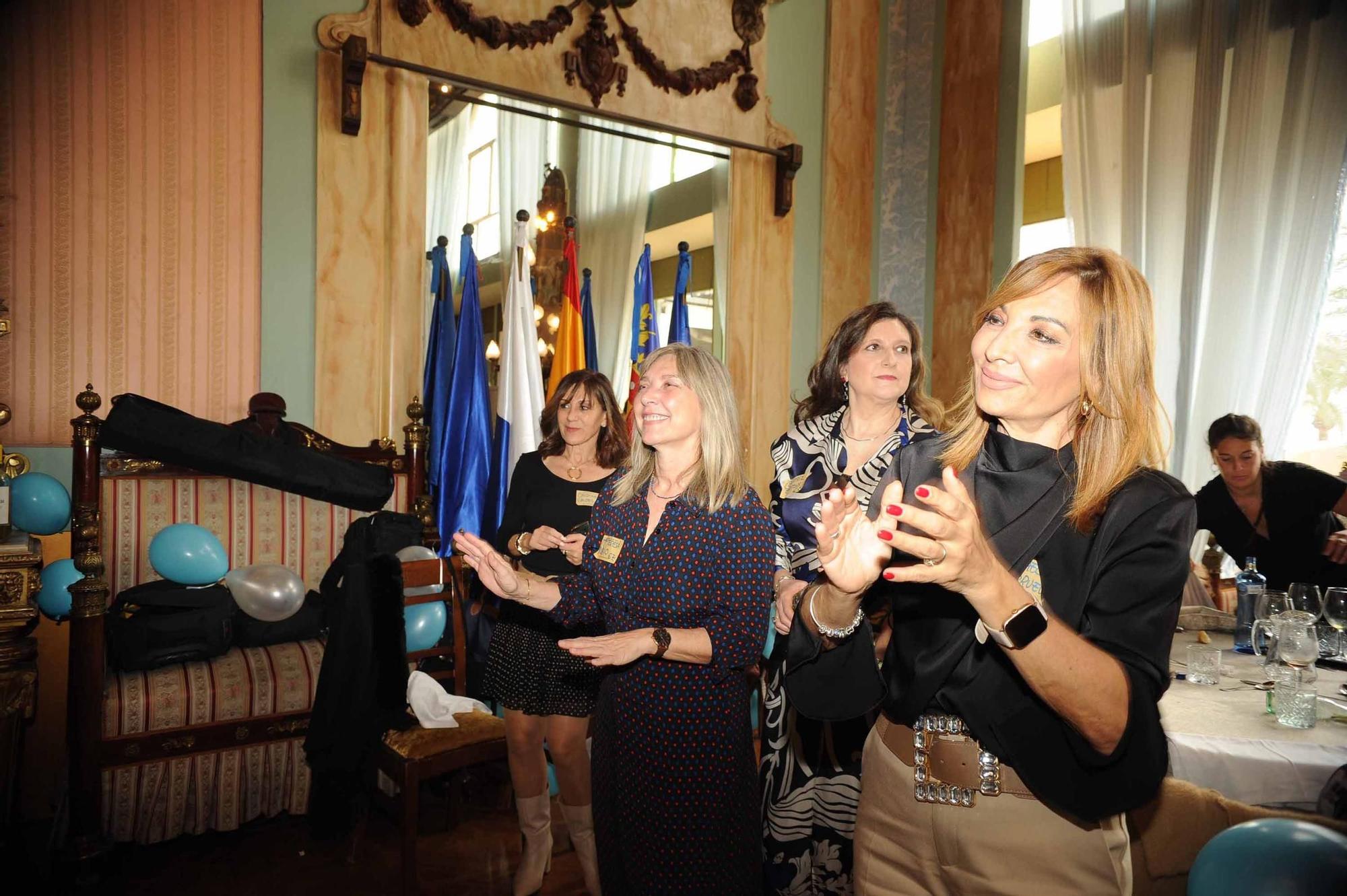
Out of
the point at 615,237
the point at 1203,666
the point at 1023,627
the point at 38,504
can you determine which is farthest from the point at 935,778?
the point at 615,237

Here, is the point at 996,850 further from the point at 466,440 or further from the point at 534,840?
the point at 466,440

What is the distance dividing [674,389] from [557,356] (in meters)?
2.73

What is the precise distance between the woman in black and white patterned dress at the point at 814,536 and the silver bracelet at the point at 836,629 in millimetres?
1031

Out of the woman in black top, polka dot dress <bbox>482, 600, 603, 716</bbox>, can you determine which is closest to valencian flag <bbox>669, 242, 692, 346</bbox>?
the woman in black top

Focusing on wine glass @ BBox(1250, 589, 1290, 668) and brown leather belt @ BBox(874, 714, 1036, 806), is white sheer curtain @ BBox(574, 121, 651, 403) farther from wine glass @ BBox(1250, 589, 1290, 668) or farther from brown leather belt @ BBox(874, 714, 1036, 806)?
brown leather belt @ BBox(874, 714, 1036, 806)

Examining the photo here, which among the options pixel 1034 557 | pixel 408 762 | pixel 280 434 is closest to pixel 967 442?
pixel 1034 557

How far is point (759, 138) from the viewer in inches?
206

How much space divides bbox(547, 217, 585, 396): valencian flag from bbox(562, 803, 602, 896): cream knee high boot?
7.92 feet

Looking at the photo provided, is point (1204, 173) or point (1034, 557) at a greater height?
point (1204, 173)

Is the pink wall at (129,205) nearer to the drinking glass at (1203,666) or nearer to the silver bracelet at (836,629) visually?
the silver bracelet at (836,629)

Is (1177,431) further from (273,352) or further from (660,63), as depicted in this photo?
(273,352)

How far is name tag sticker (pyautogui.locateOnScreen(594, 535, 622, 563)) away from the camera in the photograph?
6.63 feet

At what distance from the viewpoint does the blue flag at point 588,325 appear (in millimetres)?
4781

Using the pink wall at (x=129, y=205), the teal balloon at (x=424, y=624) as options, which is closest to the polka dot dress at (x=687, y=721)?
the teal balloon at (x=424, y=624)
